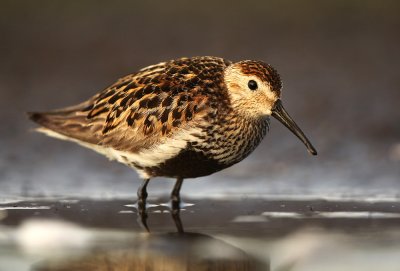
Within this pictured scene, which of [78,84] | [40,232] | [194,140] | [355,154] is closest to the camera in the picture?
[40,232]

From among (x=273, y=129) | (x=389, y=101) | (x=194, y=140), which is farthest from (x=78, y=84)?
(x=194, y=140)

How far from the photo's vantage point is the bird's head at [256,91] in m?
11.0

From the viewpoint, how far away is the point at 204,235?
9461 mm

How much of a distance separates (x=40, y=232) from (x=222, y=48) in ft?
29.4

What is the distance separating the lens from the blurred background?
12617mm

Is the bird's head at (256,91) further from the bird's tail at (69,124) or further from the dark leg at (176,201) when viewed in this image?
the bird's tail at (69,124)

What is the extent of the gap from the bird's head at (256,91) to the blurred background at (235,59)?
1.20 metres

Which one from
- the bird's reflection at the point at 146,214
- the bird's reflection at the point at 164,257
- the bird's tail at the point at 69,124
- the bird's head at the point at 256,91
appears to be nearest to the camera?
the bird's reflection at the point at 164,257

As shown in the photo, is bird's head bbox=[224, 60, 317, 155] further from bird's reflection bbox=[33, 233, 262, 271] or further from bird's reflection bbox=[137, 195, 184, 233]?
bird's reflection bbox=[33, 233, 262, 271]

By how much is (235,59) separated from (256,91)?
6419mm

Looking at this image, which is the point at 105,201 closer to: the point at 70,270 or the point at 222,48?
the point at 70,270

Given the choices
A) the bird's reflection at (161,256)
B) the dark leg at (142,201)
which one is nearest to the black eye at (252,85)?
the dark leg at (142,201)

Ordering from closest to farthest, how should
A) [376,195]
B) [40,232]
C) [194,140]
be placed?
[40,232] < [194,140] < [376,195]

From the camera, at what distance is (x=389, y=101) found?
1537cm
